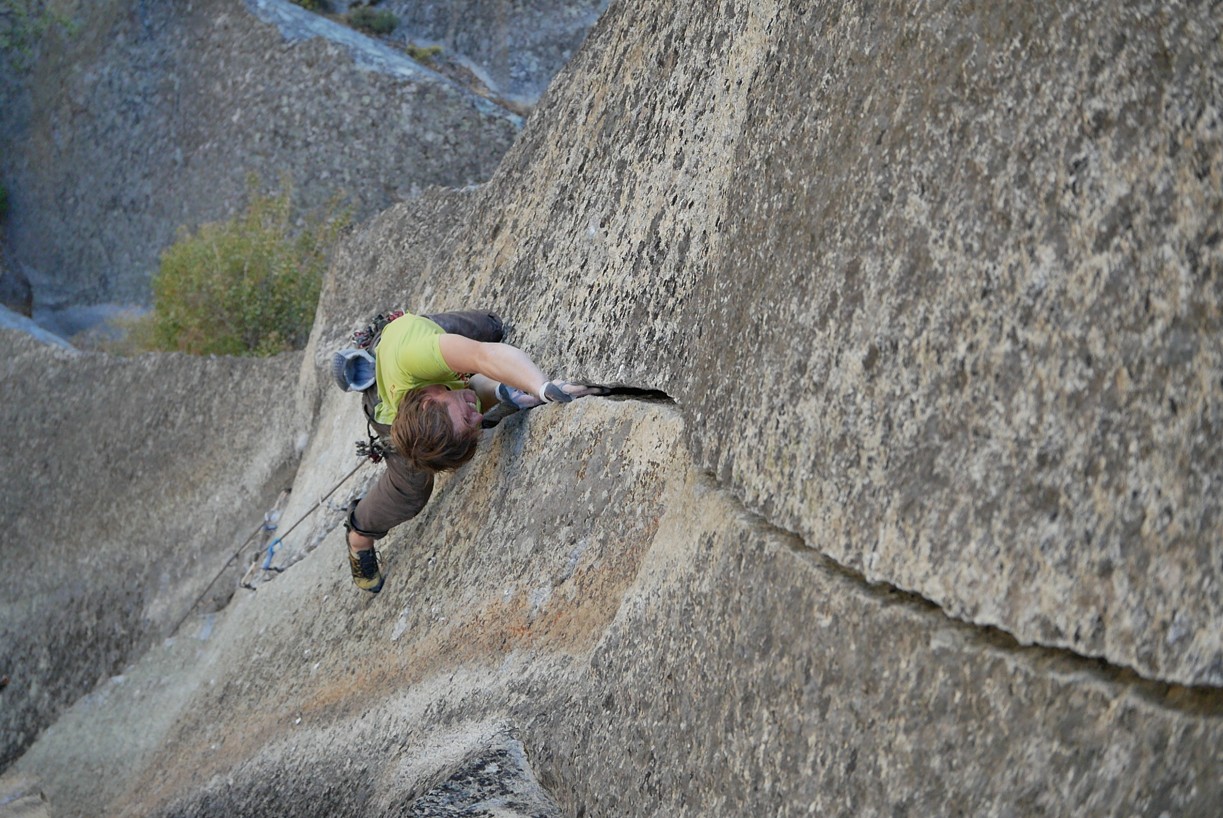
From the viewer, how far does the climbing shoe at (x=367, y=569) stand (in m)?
5.08

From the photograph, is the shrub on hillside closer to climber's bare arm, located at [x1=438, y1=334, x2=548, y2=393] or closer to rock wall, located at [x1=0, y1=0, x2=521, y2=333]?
rock wall, located at [x1=0, y1=0, x2=521, y2=333]

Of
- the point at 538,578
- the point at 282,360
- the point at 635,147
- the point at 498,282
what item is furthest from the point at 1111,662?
the point at 282,360

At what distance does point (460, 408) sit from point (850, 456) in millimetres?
1997

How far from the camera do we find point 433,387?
4227 mm

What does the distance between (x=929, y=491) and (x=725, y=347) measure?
86 cm

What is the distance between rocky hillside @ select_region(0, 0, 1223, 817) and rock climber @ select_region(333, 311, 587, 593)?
0.46 feet

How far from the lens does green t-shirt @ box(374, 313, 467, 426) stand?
13.8 ft

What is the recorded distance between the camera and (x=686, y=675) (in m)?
2.91

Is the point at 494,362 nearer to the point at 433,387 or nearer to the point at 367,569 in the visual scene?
the point at 433,387

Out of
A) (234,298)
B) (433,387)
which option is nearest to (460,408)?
(433,387)

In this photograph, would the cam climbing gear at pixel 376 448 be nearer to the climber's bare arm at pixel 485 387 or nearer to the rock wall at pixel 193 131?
the climber's bare arm at pixel 485 387

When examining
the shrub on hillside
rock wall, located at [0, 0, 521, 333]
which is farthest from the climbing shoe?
rock wall, located at [0, 0, 521, 333]

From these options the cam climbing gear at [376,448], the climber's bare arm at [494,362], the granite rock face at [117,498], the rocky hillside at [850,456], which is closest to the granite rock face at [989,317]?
the rocky hillside at [850,456]

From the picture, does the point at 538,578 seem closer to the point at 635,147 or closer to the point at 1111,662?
the point at 635,147
